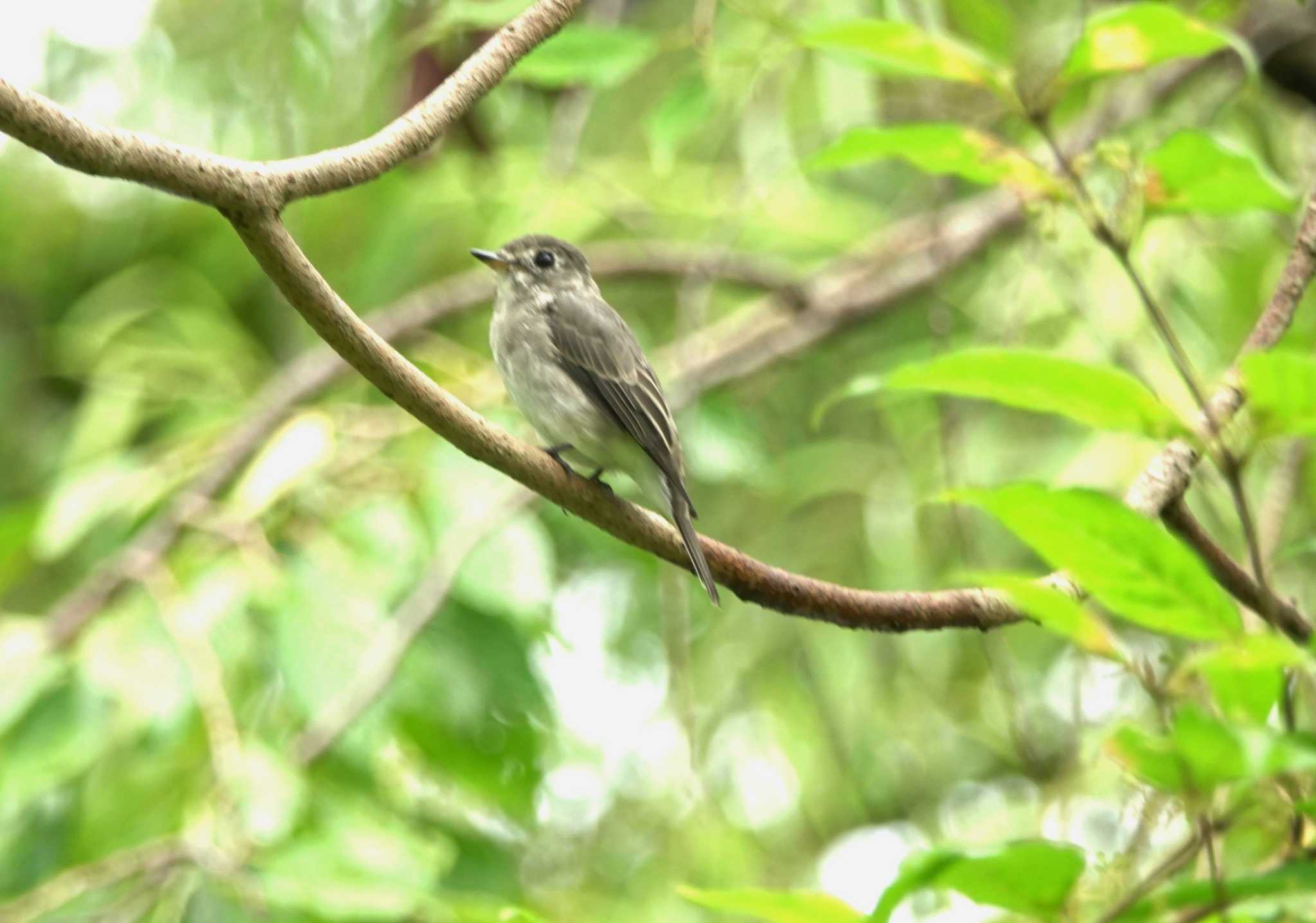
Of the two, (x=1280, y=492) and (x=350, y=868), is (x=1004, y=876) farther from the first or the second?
(x=1280, y=492)

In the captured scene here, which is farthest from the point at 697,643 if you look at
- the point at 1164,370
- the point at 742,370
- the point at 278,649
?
the point at 278,649

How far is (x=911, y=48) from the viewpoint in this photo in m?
2.29

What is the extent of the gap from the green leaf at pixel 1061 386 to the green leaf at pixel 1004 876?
43 cm

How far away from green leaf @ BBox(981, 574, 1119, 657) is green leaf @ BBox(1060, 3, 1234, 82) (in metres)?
1.02

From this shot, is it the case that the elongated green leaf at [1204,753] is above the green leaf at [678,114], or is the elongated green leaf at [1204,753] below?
above

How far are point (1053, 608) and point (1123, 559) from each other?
0.30 feet

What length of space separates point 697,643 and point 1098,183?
1983 mm

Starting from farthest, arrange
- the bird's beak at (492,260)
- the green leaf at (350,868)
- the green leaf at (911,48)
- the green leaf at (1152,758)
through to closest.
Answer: the bird's beak at (492,260)
the green leaf at (350,868)
the green leaf at (911,48)
the green leaf at (1152,758)

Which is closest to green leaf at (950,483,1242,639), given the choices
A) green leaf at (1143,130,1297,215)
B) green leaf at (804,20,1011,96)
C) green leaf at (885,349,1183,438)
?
green leaf at (885,349,1183,438)

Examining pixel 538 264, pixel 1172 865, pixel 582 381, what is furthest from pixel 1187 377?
pixel 538 264

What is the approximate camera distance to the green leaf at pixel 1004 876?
1431 millimetres

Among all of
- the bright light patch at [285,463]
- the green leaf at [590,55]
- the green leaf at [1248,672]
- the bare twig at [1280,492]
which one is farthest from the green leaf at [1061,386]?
the bright light patch at [285,463]

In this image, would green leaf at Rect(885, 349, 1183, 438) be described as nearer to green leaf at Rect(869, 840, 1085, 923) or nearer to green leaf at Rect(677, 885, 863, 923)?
green leaf at Rect(869, 840, 1085, 923)

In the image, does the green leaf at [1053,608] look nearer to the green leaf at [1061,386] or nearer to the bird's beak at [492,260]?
the green leaf at [1061,386]
